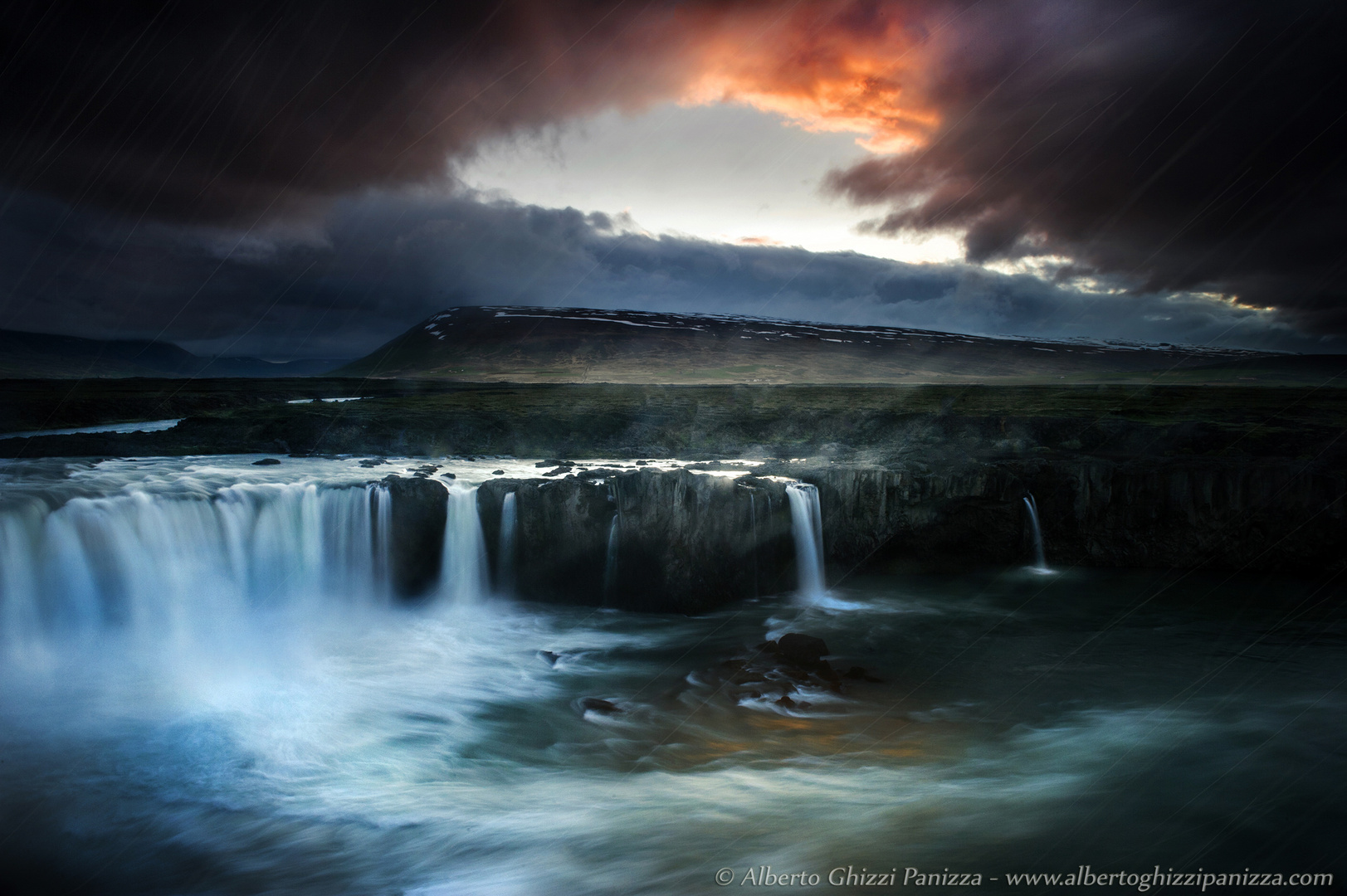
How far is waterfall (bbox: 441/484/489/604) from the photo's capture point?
52.0 ft

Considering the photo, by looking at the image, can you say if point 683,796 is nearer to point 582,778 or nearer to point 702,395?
point 582,778

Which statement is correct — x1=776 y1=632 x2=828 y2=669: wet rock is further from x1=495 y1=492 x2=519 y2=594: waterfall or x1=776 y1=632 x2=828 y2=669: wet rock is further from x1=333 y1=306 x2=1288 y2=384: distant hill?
x1=333 y1=306 x2=1288 y2=384: distant hill

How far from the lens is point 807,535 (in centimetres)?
1675

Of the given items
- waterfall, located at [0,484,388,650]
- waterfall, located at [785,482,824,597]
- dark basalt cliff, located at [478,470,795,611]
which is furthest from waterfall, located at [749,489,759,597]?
waterfall, located at [0,484,388,650]

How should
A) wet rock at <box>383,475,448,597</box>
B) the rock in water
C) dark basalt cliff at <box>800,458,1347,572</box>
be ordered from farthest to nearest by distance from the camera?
dark basalt cliff at <box>800,458,1347,572</box> → wet rock at <box>383,475,448,597</box> → the rock in water

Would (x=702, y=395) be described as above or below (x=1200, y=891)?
above

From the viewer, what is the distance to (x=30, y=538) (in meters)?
12.4

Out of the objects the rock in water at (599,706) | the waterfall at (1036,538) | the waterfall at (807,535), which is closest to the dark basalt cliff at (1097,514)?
the waterfall at (1036,538)

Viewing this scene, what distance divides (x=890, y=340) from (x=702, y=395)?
3782 inches

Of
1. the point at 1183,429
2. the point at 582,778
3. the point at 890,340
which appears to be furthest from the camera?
the point at 890,340

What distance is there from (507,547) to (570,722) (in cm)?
613

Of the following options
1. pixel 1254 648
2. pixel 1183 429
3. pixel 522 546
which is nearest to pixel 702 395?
pixel 1183 429

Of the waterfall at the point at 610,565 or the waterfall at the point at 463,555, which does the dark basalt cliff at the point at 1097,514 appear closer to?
the waterfall at the point at 610,565

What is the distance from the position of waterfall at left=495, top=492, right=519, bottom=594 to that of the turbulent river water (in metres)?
0.38
